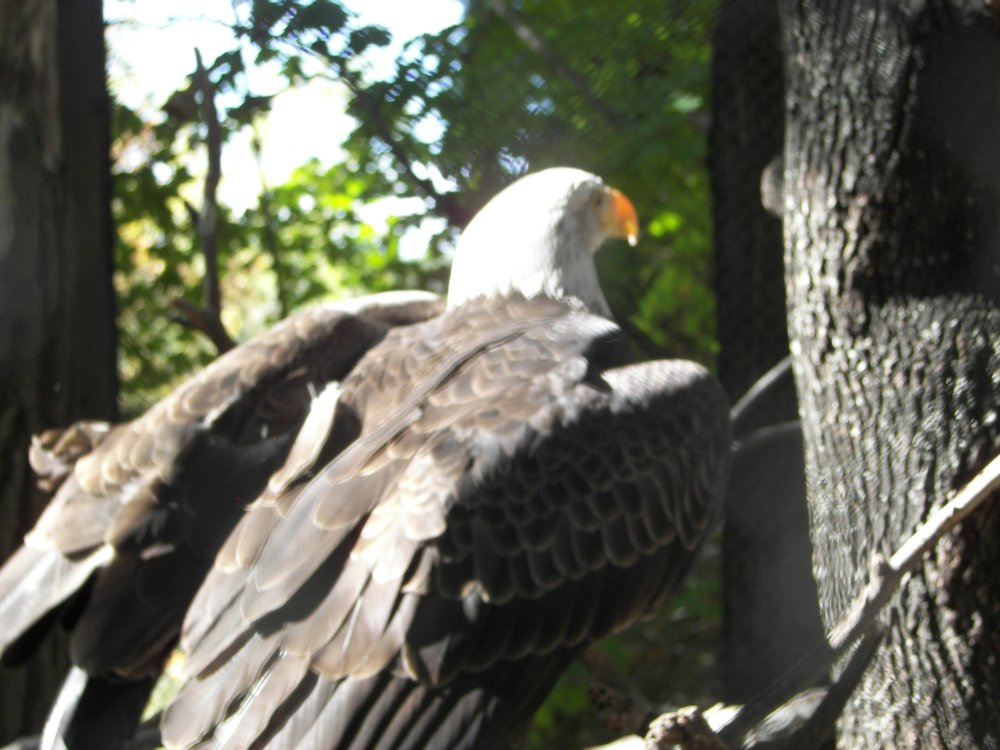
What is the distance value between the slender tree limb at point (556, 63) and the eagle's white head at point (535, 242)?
0.65 feet

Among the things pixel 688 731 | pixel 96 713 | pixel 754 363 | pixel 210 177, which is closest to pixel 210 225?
pixel 210 177

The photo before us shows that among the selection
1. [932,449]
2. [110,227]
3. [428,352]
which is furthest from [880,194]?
[110,227]

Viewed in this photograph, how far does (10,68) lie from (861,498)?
272 cm

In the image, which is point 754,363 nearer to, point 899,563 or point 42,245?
point 899,563

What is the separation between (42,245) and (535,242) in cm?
149

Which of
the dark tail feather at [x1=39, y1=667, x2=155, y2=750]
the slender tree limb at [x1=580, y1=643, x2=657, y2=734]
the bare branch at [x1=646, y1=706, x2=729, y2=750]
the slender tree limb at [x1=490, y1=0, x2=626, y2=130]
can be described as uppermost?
the slender tree limb at [x1=490, y1=0, x2=626, y2=130]

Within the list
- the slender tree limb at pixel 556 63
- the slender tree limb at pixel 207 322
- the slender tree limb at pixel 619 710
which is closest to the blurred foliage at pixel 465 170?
the slender tree limb at pixel 556 63

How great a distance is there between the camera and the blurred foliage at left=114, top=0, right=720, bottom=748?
335cm

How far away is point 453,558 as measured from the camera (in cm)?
253

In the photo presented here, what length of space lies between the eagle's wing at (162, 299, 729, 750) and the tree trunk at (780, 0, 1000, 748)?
1.42 feet

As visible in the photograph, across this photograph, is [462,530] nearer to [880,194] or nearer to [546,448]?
[546,448]

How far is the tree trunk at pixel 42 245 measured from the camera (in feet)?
11.7

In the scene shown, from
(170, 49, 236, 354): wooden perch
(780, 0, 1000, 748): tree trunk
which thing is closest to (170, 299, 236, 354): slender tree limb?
(170, 49, 236, 354): wooden perch

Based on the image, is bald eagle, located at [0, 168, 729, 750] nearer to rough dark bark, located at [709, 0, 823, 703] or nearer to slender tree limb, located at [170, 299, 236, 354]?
slender tree limb, located at [170, 299, 236, 354]
